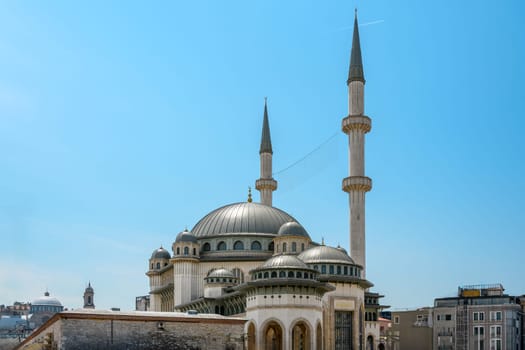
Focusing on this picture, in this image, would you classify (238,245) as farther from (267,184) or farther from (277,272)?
(277,272)

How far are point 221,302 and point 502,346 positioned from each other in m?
30.4

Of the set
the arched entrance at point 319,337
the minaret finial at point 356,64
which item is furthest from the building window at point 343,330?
the minaret finial at point 356,64

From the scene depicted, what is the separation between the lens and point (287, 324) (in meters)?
56.1

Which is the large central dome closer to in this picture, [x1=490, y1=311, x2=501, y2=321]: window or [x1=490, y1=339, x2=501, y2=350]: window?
[x1=490, y1=311, x2=501, y2=321]: window

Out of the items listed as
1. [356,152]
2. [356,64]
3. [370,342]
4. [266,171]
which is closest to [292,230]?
[356,152]

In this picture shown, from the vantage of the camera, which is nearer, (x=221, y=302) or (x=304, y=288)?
(x=304, y=288)

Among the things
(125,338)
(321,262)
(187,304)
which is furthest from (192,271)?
(125,338)

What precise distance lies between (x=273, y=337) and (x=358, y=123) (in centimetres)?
2532

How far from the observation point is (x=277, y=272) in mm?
57219

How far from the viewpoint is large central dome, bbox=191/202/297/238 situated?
257 ft

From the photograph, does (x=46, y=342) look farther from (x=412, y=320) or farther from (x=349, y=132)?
(x=412, y=320)

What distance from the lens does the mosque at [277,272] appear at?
57188 millimetres

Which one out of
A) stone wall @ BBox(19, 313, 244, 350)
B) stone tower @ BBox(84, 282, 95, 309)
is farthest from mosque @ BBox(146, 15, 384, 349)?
stone tower @ BBox(84, 282, 95, 309)

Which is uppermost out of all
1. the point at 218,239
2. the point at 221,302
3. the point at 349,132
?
the point at 349,132
